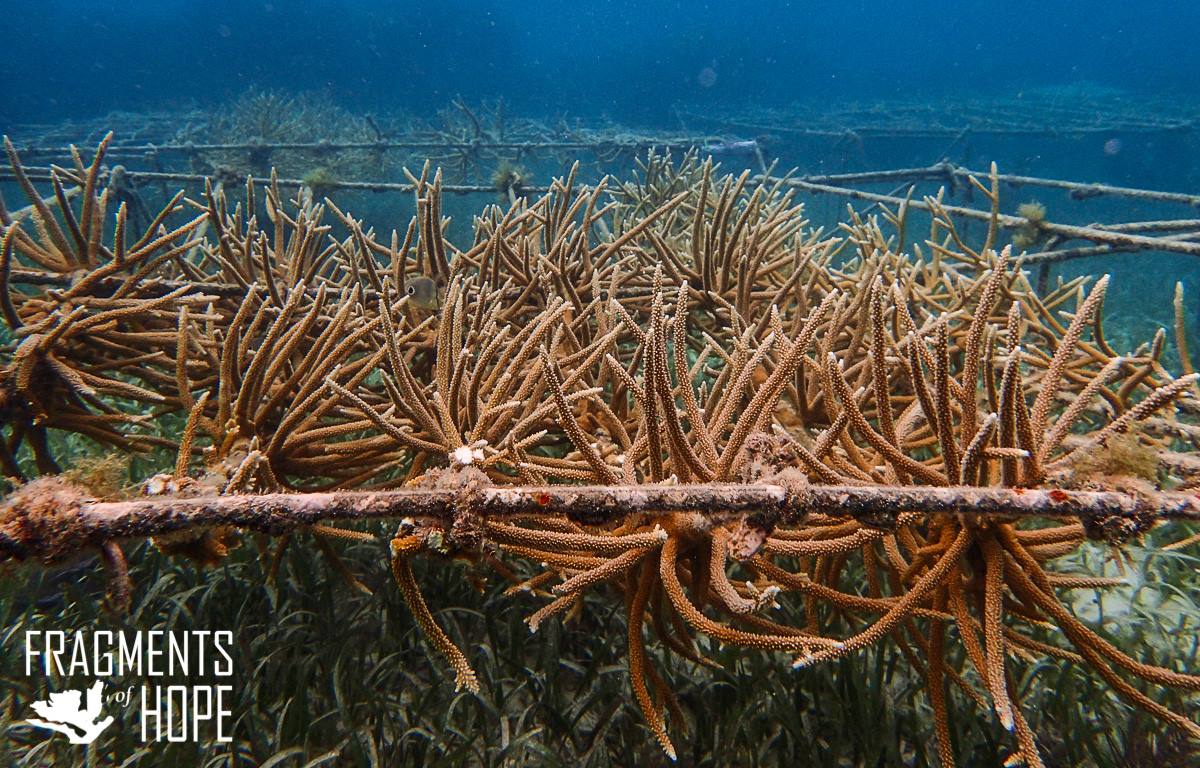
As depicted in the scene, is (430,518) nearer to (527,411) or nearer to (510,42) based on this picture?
(527,411)

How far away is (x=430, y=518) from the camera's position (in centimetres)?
123

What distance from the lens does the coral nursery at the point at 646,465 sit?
1261 mm

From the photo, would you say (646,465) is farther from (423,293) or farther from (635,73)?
(635,73)

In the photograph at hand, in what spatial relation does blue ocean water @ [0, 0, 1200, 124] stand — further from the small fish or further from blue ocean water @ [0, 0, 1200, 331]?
the small fish

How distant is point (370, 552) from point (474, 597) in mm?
787

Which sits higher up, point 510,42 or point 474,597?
point 510,42

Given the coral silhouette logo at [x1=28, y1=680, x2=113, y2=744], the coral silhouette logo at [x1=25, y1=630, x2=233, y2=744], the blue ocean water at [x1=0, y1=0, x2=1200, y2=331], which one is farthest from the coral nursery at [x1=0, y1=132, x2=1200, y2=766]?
the blue ocean water at [x1=0, y1=0, x2=1200, y2=331]

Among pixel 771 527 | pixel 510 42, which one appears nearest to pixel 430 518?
pixel 771 527

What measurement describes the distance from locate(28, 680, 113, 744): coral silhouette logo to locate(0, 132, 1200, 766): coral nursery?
1.75 ft

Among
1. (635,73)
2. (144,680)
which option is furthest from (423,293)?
(635,73)

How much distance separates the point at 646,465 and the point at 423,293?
188 cm

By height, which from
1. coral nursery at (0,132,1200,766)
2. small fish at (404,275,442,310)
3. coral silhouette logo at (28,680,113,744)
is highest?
small fish at (404,275,442,310)

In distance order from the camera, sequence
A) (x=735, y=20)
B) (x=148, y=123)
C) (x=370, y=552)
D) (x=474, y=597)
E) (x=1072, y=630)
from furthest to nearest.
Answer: (x=735, y=20) < (x=148, y=123) < (x=370, y=552) < (x=474, y=597) < (x=1072, y=630)

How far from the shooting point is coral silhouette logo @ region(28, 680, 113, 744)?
95.8 inches
